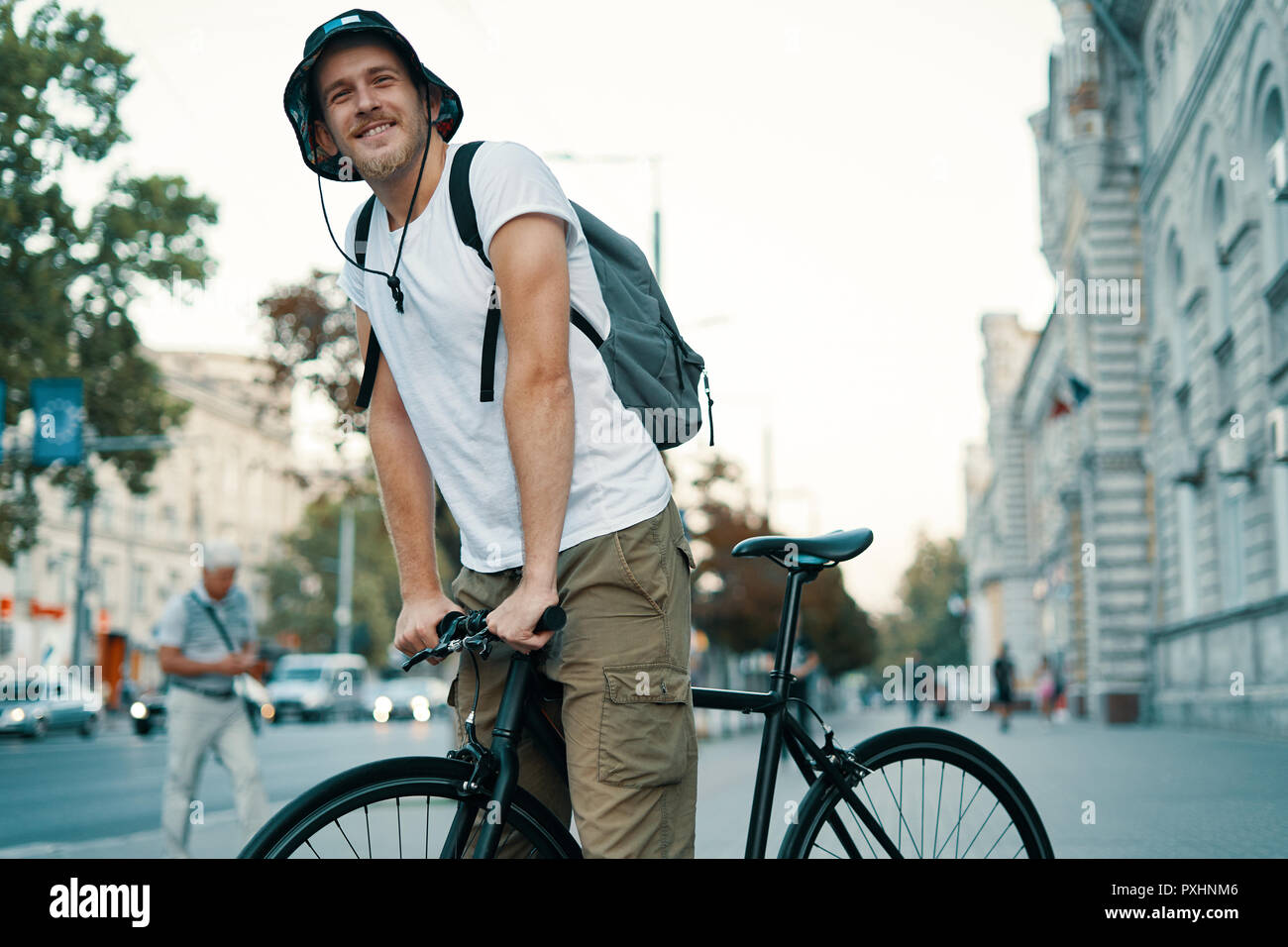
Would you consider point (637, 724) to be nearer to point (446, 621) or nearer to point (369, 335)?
point (446, 621)

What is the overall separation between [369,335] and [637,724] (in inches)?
36.7

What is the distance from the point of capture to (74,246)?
24188 mm

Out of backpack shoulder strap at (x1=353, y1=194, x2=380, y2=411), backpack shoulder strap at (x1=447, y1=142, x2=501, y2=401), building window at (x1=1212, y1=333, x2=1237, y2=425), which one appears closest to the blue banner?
building window at (x1=1212, y1=333, x2=1237, y2=425)

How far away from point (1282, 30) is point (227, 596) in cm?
1422

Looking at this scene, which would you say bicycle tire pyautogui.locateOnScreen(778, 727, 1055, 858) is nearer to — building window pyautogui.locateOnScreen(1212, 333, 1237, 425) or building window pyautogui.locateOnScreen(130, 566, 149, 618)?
building window pyautogui.locateOnScreen(1212, 333, 1237, 425)

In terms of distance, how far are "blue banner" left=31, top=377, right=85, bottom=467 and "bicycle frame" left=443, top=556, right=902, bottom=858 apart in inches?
760

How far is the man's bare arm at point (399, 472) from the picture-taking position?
9.15ft

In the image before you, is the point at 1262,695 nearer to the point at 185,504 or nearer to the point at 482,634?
the point at 482,634

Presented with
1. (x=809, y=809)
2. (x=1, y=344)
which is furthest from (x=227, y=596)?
(x=1, y=344)

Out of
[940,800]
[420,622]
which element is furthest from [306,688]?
[420,622]

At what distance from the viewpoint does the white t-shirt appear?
2.51 metres

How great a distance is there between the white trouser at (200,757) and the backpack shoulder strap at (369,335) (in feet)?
16.7

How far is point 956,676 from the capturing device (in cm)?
7944
